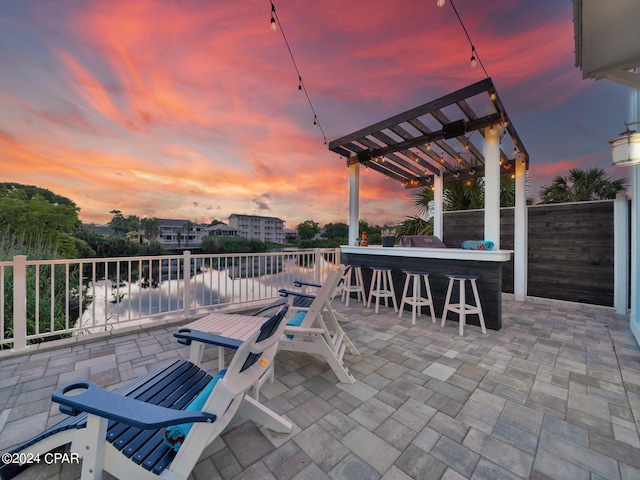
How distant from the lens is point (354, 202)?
584cm

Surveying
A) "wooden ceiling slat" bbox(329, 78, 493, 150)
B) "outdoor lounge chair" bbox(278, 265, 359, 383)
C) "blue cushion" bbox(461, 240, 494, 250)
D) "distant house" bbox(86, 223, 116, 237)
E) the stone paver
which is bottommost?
the stone paver

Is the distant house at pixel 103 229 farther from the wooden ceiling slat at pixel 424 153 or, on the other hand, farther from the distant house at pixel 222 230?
the wooden ceiling slat at pixel 424 153

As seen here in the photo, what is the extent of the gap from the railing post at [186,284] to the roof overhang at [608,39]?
4.69 meters

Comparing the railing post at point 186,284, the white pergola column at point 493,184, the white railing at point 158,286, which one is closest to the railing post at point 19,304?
the white railing at point 158,286

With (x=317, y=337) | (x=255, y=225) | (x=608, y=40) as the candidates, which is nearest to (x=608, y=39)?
(x=608, y=40)

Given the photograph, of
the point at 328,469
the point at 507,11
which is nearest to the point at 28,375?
the point at 328,469

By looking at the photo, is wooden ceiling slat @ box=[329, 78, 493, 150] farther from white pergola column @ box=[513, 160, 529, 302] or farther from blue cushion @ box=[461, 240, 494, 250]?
white pergola column @ box=[513, 160, 529, 302]

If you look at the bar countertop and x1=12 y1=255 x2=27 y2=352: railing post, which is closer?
x1=12 y1=255 x2=27 y2=352: railing post

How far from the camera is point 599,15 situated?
171 cm

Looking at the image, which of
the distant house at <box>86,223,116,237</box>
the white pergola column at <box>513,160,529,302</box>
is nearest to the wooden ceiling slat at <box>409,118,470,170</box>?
the white pergola column at <box>513,160,529,302</box>

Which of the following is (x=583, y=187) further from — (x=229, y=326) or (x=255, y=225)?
(x=255, y=225)

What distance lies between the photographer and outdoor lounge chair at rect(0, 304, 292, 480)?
917mm

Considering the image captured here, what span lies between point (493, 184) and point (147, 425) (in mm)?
4892

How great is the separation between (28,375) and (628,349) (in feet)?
21.4
